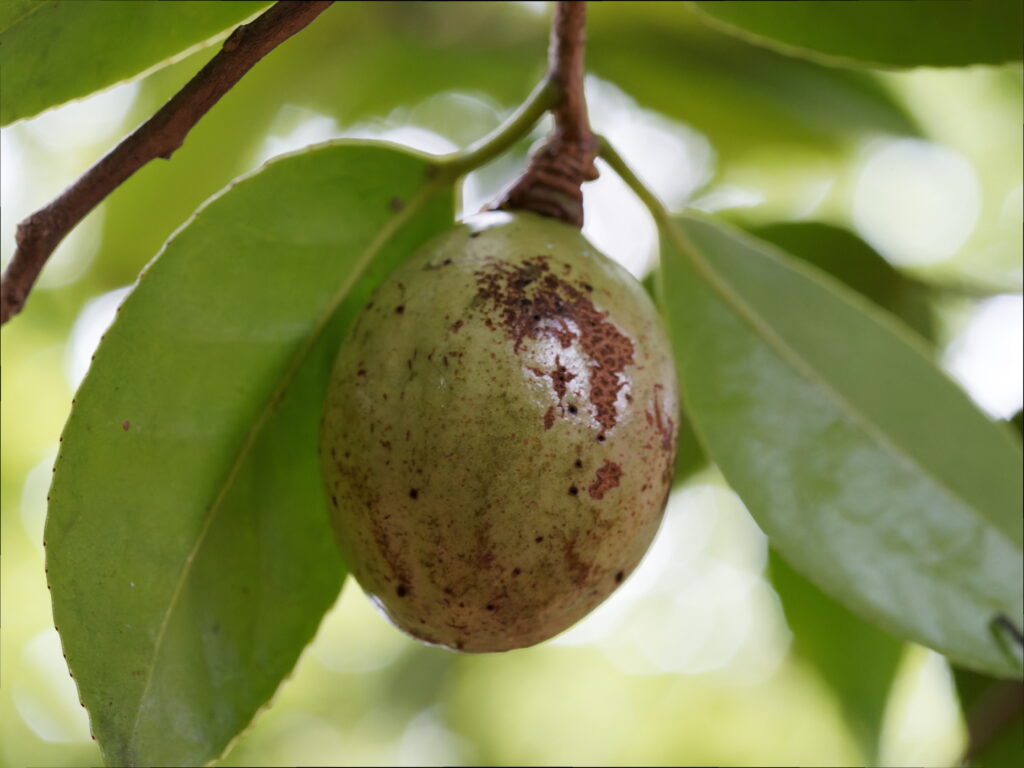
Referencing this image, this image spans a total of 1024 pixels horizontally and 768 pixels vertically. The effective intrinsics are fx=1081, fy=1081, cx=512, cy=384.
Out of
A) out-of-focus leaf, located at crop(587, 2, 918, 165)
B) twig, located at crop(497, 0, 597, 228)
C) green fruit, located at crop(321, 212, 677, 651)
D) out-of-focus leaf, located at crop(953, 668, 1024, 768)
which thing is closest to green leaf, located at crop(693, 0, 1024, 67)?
twig, located at crop(497, 0, 597, 228)

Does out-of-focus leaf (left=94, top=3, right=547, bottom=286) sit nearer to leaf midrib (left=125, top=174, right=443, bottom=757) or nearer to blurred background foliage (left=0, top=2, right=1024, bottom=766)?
blurred background foliage (left=0, top=2, right=1024, bottom=766)

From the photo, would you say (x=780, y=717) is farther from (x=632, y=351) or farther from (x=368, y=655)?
(x=632, y=351)

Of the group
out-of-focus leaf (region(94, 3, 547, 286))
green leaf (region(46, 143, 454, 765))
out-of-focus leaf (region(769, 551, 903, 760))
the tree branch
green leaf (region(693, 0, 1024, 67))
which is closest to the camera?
the tree branch

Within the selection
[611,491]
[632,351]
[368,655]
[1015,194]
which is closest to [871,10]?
[632,351]

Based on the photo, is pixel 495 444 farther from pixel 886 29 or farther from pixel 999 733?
pixel 886 29

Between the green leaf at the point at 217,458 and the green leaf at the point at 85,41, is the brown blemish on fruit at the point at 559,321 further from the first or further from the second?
the green leaf at the point at 85,41

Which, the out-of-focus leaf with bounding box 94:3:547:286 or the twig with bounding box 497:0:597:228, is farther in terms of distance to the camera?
the out-of-focus leaf with bounding box 94:3:547:286

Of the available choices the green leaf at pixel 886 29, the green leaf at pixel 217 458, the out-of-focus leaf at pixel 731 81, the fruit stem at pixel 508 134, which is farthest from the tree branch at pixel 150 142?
the out-of-focus leaf at pixel 731 81

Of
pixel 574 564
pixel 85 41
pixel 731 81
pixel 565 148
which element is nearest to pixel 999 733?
pixel 574 564
